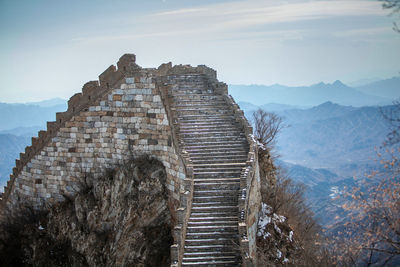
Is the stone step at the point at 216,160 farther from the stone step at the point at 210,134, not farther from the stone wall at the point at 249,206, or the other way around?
the stone step at the point at 210,134

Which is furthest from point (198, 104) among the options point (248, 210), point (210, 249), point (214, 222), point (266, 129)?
point (266, 129)

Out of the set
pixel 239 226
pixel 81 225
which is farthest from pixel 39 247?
pixel 239 226

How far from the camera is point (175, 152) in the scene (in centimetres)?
2200

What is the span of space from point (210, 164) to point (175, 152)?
1770 mm

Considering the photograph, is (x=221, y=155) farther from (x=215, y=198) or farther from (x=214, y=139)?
(x=215, y=198)

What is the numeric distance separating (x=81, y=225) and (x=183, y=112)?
8042 mm

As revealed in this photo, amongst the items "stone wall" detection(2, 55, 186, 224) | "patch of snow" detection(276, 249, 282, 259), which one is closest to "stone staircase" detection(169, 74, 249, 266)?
"stone wall" detection(2, 55, 186, 224)

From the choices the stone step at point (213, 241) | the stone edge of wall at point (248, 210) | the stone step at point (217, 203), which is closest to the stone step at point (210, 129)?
the stone edge of wall at point (248, 210)

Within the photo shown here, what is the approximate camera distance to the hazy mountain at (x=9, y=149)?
566 feet

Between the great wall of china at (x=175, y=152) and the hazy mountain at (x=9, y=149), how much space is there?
154768 millimetres

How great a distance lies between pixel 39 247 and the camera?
24156mm

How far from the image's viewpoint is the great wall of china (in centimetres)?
1895

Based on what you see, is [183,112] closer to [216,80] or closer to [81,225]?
[216,80]

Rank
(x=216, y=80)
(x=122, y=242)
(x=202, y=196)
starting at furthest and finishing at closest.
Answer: (x=216, y=80) → (x=122, y=242) → (x=202, y=196)
